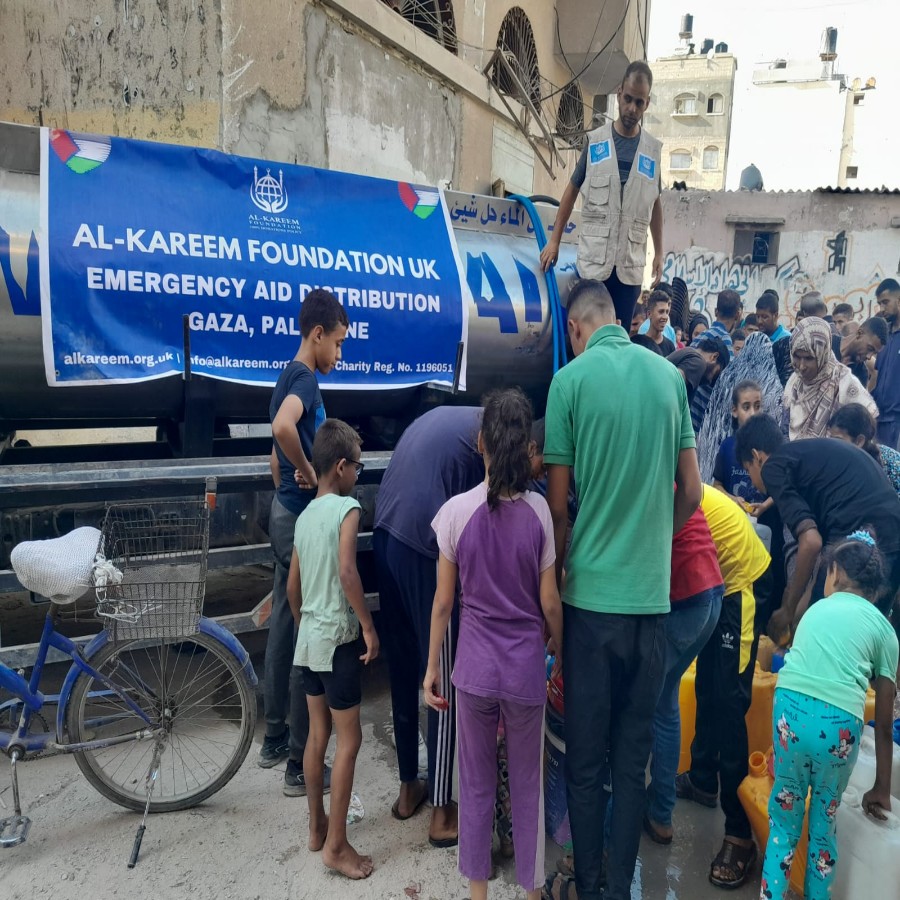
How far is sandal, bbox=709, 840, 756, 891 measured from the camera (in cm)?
275

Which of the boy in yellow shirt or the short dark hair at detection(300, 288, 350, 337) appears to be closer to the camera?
the boy in yellow shirt

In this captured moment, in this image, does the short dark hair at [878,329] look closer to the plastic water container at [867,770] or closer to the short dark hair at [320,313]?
the plastic water container at [867,770]

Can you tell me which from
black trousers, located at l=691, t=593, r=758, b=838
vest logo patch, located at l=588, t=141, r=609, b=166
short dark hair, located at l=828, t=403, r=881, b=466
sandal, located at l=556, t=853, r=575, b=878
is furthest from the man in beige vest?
sandal, located at l=556, t=853, r=575, b=878

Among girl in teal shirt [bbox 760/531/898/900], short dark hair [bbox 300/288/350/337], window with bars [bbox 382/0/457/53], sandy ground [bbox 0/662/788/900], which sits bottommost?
sandy ground [bbox 0/662/788/900]

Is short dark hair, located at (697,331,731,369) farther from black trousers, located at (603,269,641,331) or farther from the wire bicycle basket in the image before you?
the wire bicycle basket

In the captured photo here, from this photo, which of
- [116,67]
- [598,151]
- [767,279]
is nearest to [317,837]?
[598,151]

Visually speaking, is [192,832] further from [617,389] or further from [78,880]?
[617,389]

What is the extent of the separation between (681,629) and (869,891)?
3.08ft

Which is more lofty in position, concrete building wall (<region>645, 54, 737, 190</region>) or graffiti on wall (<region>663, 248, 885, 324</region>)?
concrete building wall (<region>645, 54, 737, 190</region>)

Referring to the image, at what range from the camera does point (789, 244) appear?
1994 cm

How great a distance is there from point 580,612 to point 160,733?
5.55 feet

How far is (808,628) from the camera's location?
2.42 m

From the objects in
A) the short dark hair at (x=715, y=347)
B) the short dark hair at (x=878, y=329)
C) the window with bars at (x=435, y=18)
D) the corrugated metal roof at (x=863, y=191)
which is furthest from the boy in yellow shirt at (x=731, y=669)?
the corrugated metal roof at (x=863, y=191)

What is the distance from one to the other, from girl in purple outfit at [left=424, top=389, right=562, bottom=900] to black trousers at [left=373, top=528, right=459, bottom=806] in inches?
13.7
